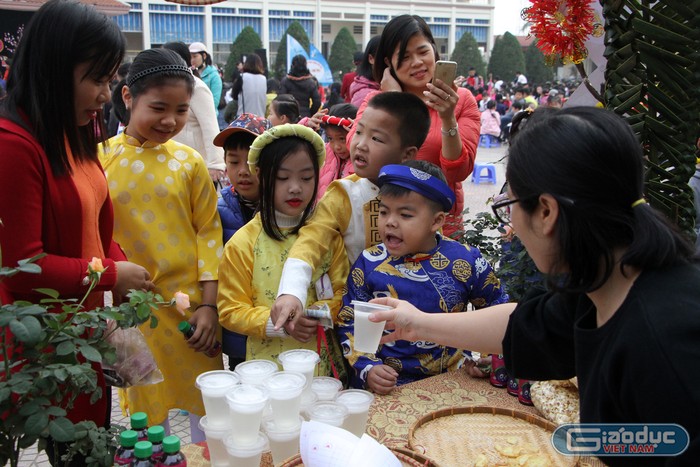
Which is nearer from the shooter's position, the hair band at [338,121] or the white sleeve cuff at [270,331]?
the white sleeve cuff at [270,331]

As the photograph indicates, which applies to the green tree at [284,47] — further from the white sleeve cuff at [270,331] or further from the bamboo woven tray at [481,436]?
the bamboo woven tray at [481,436]

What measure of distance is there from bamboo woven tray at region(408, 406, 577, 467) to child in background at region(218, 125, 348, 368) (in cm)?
68

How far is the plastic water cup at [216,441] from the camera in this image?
162cm

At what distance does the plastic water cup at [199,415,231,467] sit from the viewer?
162 centimetres

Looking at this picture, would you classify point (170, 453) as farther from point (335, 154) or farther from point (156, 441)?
point (335, 154)

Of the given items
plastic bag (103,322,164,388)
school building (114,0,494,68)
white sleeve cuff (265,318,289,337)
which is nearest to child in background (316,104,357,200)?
white sleeve cuff (265,318,289,337)

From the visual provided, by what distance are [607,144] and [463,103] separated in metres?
1.95

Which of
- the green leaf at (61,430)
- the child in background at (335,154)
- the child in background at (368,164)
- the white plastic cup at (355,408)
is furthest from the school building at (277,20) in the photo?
the green leaf at (61,430)

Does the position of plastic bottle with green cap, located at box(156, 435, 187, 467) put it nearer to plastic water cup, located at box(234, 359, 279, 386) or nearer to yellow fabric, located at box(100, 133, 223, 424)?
plastic water cup, located at box(234, 359, 279, 386)

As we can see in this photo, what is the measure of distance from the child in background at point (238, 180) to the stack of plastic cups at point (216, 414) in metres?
1.14

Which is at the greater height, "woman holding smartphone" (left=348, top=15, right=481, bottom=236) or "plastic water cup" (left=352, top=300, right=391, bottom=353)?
"woman holding smartphone" (left=348, top=15, right=481, bottom=236)

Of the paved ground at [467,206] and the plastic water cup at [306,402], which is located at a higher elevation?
the plastic water cup at [306,402]

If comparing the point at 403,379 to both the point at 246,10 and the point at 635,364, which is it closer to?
the point at 635,364

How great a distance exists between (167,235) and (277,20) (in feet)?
159
